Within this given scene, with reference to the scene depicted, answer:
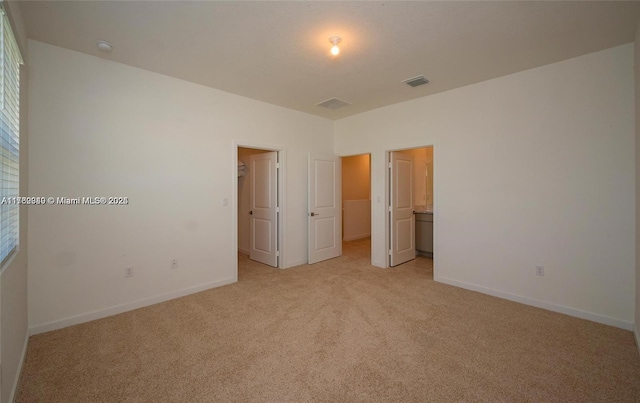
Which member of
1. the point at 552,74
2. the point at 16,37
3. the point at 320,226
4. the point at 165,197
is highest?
the point at 552,74

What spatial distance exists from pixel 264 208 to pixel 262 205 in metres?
0.08

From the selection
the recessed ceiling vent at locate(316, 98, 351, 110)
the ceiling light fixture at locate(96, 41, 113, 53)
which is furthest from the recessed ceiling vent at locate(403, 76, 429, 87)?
the ceiling light fixture at locate(96, 41, 113, 53)

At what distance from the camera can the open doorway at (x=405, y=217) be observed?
15.2 feet

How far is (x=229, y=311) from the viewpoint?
2.97m

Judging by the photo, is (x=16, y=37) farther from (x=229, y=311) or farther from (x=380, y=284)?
(x=380, y=284)

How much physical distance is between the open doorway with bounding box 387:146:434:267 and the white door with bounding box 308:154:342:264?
3.61 feet

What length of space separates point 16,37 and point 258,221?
3558mm

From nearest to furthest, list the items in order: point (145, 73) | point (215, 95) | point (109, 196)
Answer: point (109, 196)
point (145, 73)
point (215, 95)

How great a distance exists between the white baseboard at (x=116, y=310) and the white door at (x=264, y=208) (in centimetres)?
114

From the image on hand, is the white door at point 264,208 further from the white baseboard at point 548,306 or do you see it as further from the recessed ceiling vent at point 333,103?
the white baseboard at point 548,306

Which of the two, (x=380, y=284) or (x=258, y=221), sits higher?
(x=258, y=221)

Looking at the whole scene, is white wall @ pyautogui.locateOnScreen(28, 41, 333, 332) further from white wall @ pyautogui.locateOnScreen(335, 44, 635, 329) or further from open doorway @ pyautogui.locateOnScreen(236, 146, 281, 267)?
white wall @ pyautogui.locateOnScreen(335, 44, 635, 329)

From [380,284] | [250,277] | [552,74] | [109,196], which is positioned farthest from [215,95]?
[552,74]

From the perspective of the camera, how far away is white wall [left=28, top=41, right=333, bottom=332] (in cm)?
257
